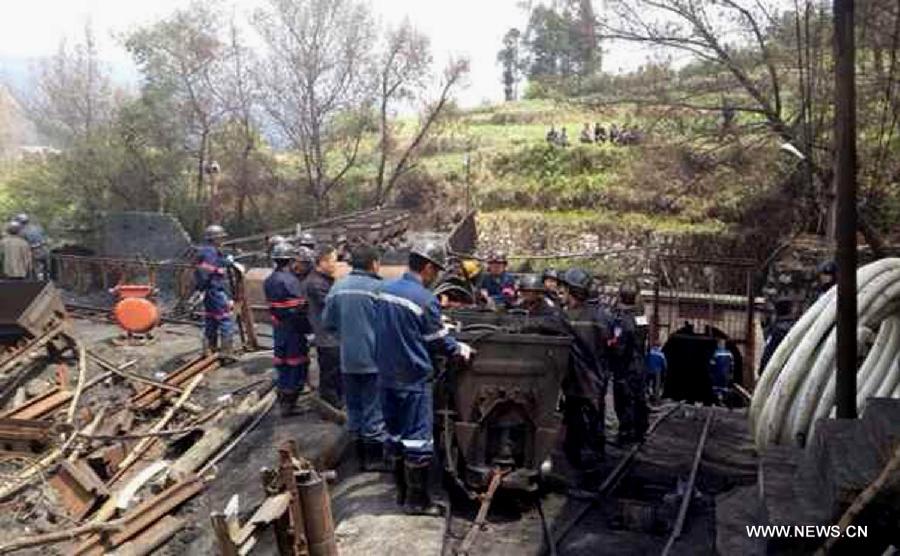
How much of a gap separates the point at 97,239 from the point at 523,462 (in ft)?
69.8

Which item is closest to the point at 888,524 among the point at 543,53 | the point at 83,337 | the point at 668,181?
the point at 83,337

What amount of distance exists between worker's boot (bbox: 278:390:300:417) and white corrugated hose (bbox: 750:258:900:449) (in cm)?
464

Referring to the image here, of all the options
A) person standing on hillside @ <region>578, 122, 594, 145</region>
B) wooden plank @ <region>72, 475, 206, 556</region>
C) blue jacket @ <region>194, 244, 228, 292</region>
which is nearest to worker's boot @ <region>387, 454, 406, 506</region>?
wooden plank @ <region>72, 475, 206, 556</region>

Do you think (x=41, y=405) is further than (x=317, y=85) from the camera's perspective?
No

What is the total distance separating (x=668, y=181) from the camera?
808 inches

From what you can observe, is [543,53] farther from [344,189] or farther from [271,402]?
[271,402]

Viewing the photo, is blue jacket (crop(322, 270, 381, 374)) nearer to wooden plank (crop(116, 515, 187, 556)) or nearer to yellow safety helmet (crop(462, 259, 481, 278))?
wooden plank (crop(116, 515, 187, 556))

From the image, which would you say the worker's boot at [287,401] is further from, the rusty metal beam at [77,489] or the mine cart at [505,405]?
the mine cart at [505,405]

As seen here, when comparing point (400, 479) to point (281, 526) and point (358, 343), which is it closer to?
point (358, 343)

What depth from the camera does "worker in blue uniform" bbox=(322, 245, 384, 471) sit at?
6703 millimetres

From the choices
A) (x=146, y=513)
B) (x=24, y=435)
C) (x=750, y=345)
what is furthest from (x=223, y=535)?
(x=750, y=345)

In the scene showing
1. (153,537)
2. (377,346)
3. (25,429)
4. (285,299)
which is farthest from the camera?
(25,429)

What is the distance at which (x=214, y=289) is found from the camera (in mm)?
11305
